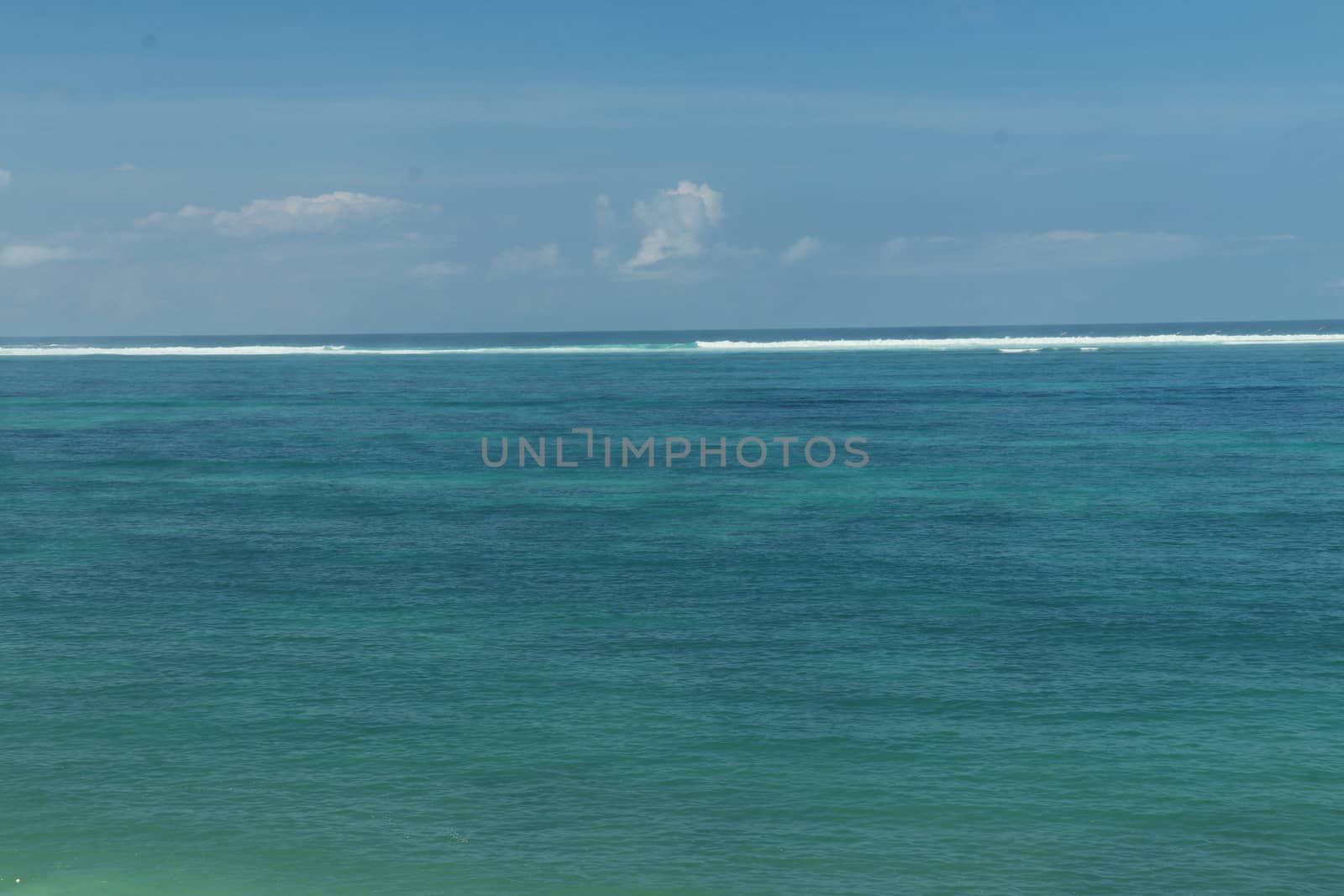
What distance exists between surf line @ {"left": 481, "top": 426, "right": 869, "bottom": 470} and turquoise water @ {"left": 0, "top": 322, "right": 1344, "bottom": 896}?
4660 mm

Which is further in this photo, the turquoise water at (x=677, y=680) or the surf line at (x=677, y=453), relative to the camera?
the surf line at (x=677, y=453)

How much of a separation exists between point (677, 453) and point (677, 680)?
46.7 m

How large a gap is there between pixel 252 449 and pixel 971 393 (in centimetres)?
7226

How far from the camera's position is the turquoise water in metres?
23.1

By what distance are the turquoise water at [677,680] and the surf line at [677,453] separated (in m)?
4.66

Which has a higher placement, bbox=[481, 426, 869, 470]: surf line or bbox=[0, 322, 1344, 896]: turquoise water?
bbox=[481, 426, 869, 470]: surf line

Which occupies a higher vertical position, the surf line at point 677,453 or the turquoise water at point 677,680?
the surf line at point 677,453

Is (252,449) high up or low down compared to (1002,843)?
up

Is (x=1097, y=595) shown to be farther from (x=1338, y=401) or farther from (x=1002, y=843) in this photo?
(x=1338, y=401)

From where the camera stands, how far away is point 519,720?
2922cm

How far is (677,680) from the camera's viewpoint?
31.9 metres

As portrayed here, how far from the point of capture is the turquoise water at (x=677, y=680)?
75.8ft

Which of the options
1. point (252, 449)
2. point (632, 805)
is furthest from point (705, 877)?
point (252, 449)

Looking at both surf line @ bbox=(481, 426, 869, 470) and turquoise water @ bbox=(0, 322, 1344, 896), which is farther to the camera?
surf line @ bbox=(481, 426, 869, 470)
